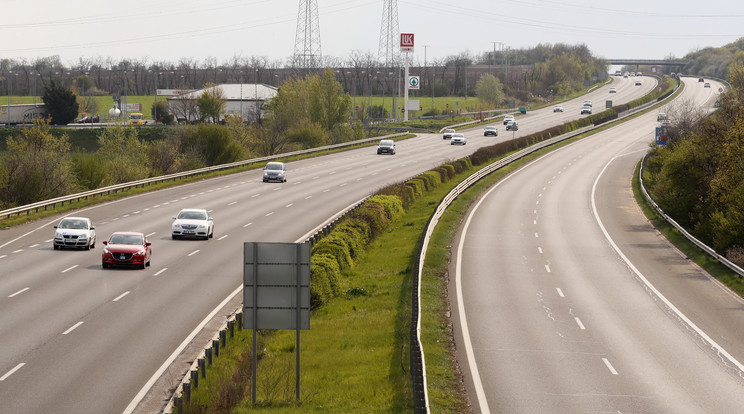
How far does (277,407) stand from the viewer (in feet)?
57.8

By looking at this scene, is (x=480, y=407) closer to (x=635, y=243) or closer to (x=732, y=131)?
(x=635, y=243)

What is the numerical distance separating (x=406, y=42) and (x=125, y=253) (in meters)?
137

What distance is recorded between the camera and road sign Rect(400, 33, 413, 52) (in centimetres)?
16688

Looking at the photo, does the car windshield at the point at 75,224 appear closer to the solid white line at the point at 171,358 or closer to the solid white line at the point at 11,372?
the solid white line at the point at 171,358

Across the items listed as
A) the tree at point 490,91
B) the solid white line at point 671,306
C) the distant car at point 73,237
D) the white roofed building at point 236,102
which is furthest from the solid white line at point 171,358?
the tree at point 490,91

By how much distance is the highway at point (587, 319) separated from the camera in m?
18.8

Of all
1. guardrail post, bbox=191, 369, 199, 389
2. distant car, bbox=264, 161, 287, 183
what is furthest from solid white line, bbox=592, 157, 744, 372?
distant car, bbox=264, 161, 287, 183

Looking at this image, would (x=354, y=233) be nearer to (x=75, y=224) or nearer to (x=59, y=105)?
(x=75, y=224)

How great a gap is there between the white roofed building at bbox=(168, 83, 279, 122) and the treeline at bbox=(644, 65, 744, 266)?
323ft

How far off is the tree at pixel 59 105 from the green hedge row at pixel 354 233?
322 feet

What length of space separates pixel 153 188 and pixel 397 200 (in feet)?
64.8

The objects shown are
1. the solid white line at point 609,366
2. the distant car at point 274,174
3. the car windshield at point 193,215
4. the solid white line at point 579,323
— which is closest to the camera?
the solid white line at point 609,366

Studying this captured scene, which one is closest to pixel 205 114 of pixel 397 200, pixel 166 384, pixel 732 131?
pixel 397 200

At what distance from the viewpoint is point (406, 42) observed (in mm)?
167500
